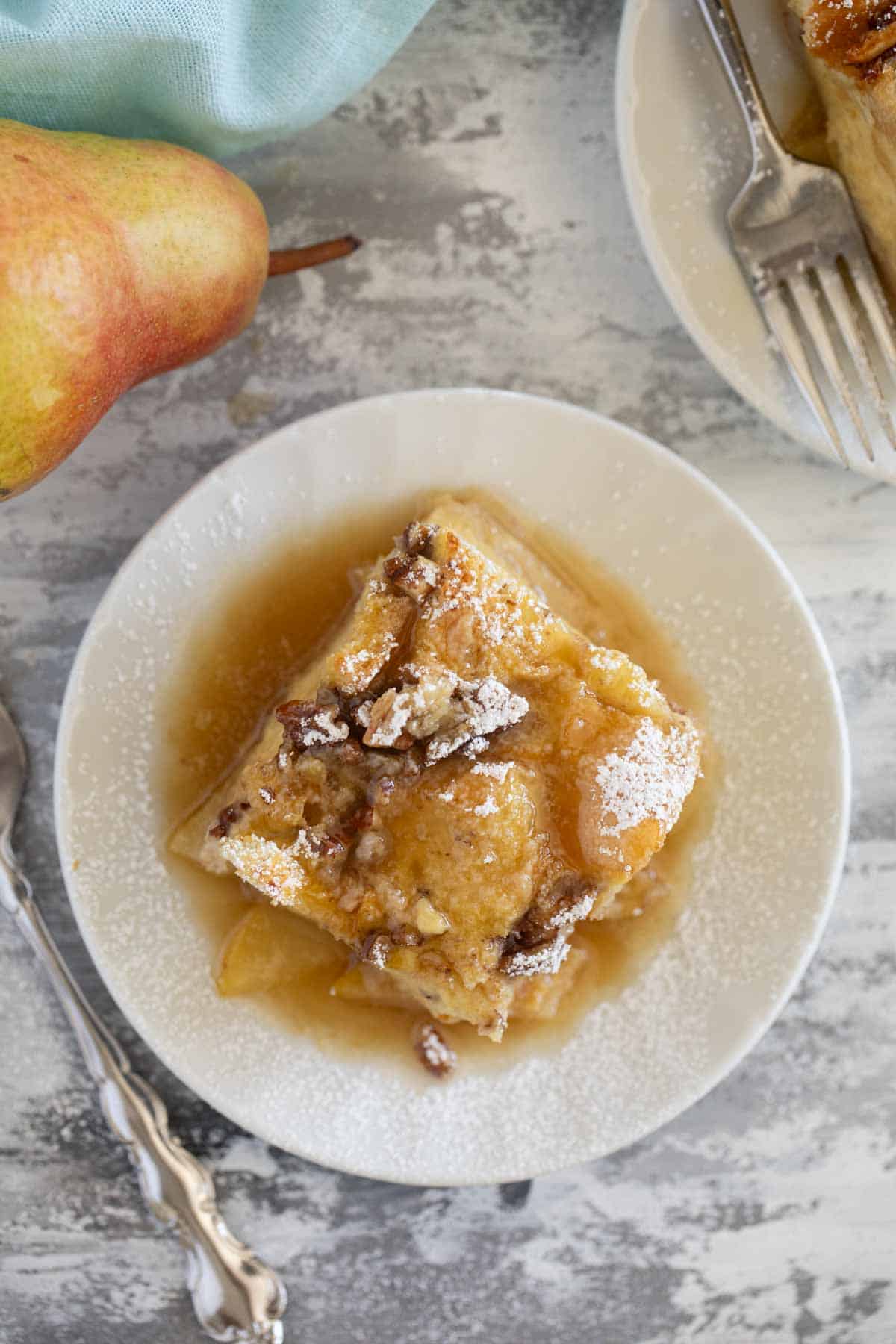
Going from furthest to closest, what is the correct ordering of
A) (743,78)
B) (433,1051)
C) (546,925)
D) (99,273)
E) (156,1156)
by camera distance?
(156,1156), (433,1051), (743,78), (546,925), (99,273)

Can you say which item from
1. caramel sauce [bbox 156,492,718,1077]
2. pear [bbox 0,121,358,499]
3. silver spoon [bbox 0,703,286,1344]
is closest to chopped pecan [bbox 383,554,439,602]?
caramel sauce [bbox 156,492,718,1077]

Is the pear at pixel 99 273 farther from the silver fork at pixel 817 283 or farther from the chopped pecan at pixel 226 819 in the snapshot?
the silver fork at pixel 817 283

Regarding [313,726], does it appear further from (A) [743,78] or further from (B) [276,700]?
(A) [743,78]

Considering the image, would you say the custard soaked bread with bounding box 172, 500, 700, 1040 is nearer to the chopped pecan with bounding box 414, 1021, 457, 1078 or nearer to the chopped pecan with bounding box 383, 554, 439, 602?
the chopped pecan with bounding box 383, 554, 439, 602

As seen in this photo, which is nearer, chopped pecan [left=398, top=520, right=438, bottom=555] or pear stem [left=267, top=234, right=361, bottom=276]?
chopped pecan [left=398, top=520, right=438, bottom=555]

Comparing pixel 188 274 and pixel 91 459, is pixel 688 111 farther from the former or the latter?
pixel 91 459

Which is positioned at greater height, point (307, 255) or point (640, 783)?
point (307, 255)

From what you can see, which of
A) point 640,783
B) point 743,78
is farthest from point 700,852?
point 743,78
